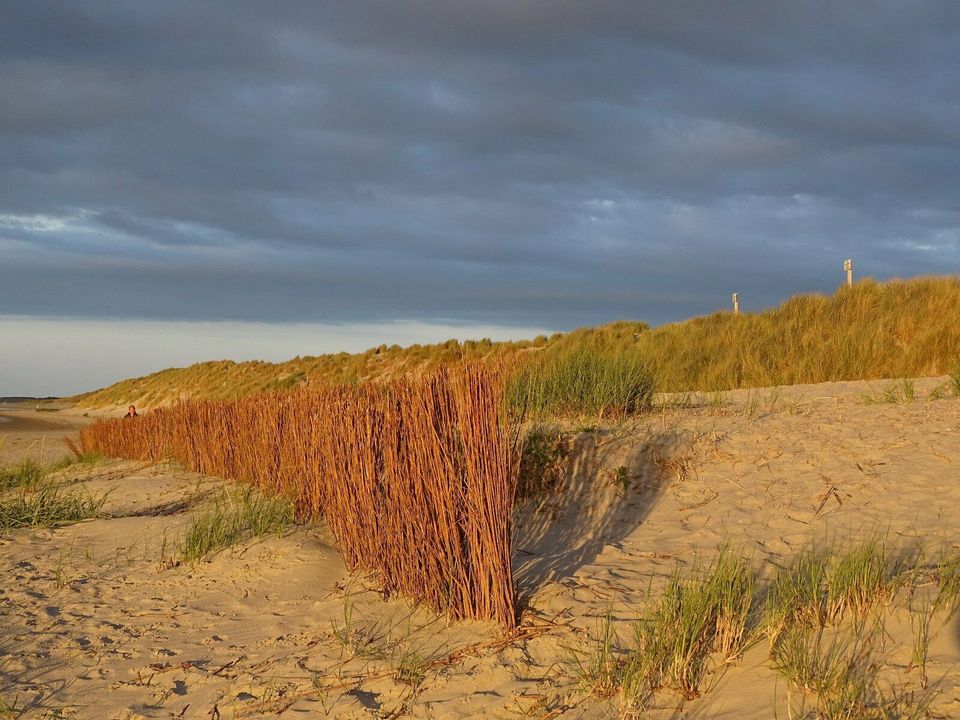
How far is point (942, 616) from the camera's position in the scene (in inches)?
114

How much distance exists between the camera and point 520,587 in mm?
3871

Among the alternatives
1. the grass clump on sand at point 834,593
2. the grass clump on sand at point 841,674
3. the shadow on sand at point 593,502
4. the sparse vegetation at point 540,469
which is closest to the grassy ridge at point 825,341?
the shadow on sand at point 593,502

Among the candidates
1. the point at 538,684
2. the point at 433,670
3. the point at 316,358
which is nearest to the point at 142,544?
the point at 433,670

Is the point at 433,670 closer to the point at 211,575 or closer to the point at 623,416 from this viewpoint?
the point at 211,575

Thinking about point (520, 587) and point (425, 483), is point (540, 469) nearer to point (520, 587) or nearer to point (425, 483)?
point (520, 587)

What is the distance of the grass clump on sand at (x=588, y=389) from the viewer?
7.17 meters

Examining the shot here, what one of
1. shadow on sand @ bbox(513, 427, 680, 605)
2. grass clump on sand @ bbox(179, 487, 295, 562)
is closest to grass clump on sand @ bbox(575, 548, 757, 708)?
shadow on sand @ bbox(513, 427, 680, 605)

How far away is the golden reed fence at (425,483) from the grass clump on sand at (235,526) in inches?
12.3

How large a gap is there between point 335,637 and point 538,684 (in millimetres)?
1139

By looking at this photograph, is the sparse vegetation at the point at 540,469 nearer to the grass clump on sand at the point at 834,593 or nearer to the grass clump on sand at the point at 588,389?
the grass clump on sand at the point at 588,389

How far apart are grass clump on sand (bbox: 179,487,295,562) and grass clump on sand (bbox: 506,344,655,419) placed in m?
2.23

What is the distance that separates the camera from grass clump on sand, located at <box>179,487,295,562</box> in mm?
5082

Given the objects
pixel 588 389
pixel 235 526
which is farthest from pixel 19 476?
pixel 588 389

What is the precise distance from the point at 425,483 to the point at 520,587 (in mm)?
701
